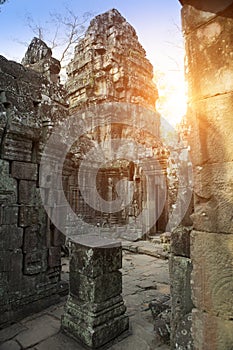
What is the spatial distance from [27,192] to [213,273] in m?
3.27

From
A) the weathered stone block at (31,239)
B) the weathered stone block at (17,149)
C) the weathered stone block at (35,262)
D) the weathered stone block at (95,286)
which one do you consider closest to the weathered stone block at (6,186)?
the weathered stone block at (17,149)

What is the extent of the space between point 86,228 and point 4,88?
7738 mm

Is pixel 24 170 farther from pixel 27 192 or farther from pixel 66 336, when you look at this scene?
pixel 66 336

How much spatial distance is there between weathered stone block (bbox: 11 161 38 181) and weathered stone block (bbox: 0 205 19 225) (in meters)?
0.50

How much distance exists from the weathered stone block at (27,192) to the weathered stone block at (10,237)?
442 mm

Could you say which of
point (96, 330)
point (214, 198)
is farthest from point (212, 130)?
point (96, 330)

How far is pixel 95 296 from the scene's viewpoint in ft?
9.83

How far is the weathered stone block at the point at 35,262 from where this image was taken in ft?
12.5

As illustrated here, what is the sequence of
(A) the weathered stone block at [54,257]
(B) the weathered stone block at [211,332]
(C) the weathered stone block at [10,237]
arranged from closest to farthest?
(B) the weathered stone block at [211,332]
(C) the weathered stone block at [10,237]
(A) the weathered stone block at [54,257]

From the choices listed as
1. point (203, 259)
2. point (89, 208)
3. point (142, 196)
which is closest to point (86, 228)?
point (89, 208)

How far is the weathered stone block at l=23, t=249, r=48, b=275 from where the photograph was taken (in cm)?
382

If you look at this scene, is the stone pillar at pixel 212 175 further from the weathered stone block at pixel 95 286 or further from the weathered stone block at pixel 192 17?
the weathered stone block at pixel 95 286

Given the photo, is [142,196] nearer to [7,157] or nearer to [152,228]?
[152,228]

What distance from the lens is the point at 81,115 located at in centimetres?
1550
